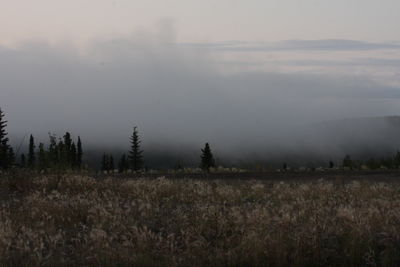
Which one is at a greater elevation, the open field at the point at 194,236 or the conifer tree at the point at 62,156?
the conifer tree at the point at 62,156

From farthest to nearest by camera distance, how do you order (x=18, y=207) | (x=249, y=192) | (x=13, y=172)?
(x=13, y=172) → (x=249, y=192) → (x=18, y=207)

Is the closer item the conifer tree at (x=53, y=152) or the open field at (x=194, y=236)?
the open field at (x=194, y=236)

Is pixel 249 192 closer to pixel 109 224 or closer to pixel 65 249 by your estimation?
pixel 109 224

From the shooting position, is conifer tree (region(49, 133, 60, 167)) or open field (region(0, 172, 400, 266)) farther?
conifer tree (region(49, 133, 60, 167))

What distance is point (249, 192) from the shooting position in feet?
57.5

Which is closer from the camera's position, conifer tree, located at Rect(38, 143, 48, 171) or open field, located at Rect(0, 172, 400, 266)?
open field, located at Rect(0, 172, 400, 266)

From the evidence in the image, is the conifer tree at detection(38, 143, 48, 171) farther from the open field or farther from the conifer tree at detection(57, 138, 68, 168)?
the open field

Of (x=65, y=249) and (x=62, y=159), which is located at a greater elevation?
(x=62, y=159)

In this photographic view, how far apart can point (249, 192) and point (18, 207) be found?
725cm

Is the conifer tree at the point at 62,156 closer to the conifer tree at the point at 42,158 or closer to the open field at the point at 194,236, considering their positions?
the conifer tree at the point at 42,158

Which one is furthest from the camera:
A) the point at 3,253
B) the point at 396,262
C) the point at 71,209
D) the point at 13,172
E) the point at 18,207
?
the point at 13,172

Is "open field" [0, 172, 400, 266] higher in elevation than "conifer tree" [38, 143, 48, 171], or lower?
lower

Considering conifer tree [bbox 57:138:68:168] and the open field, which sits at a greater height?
conifer tree [bbox 57:138:68:168]

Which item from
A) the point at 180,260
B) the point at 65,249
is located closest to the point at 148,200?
the point at 65,249
